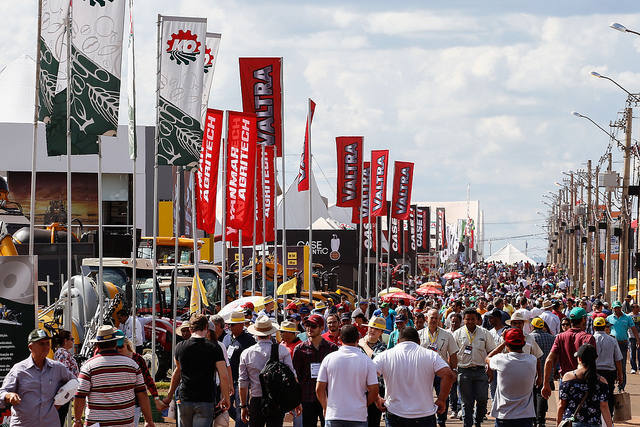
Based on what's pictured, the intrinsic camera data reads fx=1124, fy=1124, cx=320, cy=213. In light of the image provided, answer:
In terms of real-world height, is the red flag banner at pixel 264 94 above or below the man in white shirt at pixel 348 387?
above

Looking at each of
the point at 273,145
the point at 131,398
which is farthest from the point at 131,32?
the point at 131,398

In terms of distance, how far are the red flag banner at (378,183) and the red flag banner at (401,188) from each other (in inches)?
110

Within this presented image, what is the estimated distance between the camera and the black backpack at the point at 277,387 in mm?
11273

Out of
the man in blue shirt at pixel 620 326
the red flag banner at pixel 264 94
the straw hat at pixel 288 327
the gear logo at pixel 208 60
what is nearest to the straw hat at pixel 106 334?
the straw hat at pixel 288 327

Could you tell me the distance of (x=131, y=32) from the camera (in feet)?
62.3

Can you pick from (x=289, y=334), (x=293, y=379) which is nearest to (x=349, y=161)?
(x=289, y=334)

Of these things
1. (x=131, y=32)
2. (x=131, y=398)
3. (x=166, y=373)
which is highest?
(x=131, y=32)

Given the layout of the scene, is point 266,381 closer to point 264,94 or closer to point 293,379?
point 293,379

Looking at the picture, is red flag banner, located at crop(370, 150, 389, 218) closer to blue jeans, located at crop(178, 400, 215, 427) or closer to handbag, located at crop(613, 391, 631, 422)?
handbag, located at crop(613, 391, 631, 422)

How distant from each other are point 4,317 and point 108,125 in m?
5.69

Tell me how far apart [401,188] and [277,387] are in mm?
28594

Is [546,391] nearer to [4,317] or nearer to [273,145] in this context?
[4,317]

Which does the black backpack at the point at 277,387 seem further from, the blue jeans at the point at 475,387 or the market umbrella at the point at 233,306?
the market umbrella at the point at 233,306

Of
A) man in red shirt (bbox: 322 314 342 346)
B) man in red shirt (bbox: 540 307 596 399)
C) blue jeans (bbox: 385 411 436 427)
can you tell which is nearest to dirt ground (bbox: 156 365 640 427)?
man in red shirt (bbox: 540 307 596 399)
